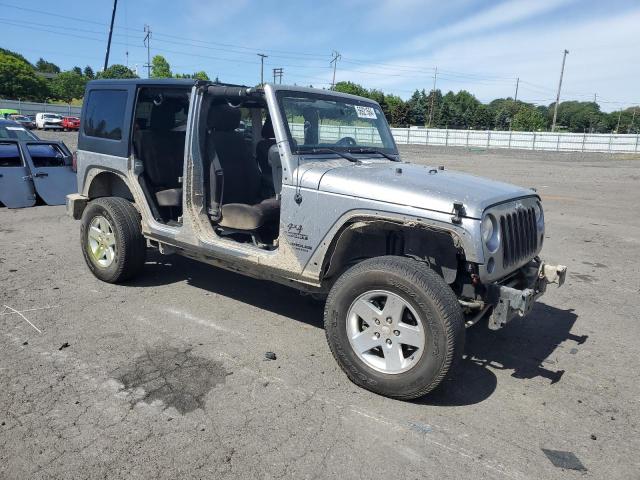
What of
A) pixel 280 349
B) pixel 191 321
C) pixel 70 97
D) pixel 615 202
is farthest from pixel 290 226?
pixel 70 97

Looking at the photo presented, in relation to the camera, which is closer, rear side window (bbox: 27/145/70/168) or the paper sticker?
the paper sticker

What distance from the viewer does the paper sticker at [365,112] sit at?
511cm

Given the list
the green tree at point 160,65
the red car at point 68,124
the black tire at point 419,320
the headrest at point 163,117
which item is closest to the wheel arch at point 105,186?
the headrest at point 163,117

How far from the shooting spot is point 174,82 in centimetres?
483

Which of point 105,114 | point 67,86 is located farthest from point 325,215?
point 67,86

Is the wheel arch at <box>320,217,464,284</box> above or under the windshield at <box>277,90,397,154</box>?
under

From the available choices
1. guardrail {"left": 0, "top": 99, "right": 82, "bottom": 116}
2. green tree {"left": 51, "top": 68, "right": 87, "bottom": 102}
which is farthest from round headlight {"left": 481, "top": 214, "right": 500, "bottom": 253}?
green tree {"left": 51, "top": 68, "right": 87, "bottom": 102}

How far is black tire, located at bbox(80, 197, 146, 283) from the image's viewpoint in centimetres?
520

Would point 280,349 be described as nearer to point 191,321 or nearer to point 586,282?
point 191,321

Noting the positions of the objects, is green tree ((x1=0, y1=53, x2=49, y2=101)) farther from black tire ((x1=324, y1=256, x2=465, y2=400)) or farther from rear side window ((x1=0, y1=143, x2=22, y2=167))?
black tire ((x1=324, y1=256, x2=465, y2=400))

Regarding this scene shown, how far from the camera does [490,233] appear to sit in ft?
11.1

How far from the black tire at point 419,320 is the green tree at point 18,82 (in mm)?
82635

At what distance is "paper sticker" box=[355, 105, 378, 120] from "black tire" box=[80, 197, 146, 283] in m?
2.49

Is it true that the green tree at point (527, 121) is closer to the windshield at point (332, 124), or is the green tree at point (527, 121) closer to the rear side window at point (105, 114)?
the windshield at point (332, 124)
